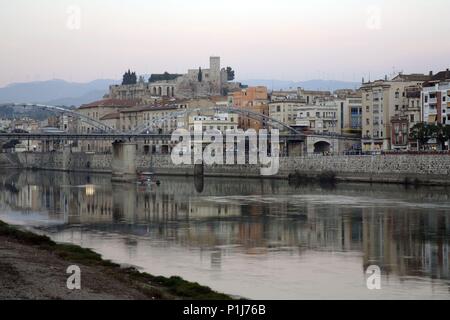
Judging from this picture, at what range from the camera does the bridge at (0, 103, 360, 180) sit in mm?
81562

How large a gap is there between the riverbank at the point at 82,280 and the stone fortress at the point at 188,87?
116 metres

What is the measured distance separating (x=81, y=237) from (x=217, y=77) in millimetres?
125748

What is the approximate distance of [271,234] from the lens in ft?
118

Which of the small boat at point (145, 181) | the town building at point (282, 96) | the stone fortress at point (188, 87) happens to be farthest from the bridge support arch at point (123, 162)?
the stone fortress at point (188, 87)

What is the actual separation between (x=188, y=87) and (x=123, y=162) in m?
69.8

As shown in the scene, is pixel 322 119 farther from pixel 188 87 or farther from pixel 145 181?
pixel 188 87

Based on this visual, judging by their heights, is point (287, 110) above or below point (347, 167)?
above

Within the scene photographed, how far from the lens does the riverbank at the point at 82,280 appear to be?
2055 cm

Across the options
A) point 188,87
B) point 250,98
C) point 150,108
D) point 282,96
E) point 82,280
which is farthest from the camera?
point 188,87

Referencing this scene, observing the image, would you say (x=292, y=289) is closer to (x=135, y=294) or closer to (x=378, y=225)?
(x=135, y=294)

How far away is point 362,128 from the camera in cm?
9050

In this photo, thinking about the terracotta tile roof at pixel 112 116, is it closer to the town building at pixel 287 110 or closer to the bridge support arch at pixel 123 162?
the town building at pixel 287 110

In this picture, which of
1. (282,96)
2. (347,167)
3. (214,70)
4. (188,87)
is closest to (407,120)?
(347,167)
